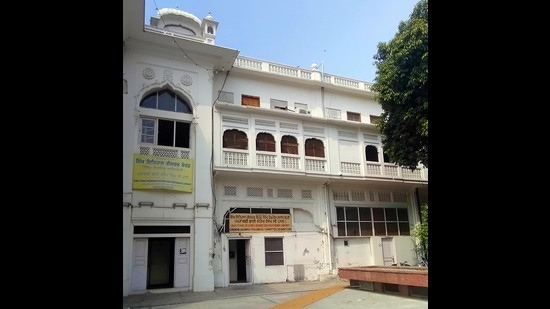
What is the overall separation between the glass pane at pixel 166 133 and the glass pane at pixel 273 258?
212 inches

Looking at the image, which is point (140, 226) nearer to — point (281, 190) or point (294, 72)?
point (281, 190)

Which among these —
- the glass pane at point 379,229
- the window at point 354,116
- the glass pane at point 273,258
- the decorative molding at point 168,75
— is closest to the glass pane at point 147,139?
the decorative molding at point 168,75

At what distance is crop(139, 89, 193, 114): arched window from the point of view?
13430mm

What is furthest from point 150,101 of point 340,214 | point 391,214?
point 391,214

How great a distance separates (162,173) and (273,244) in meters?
4.89

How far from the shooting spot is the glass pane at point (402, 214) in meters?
16.9

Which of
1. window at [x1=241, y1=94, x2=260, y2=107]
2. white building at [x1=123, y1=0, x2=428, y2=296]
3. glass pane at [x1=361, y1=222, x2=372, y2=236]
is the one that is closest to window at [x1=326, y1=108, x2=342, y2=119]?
white building at [x1=123, y1=0, x2=428, y2=296]

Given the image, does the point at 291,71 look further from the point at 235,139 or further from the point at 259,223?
the point at 259,223

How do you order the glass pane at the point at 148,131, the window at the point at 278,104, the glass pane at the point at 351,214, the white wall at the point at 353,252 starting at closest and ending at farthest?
the glass pane at the point at 148,131, the white wall at the point at 353,252, the window at the point at 278,104, the glass pane at the point at 351,214

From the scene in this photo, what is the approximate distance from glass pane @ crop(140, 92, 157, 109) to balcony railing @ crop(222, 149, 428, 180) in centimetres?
307

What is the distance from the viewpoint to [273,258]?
13906mm

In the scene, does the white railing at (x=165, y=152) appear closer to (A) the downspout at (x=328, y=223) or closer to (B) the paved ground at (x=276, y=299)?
(B) the paved ground at (x=276, y=299)
